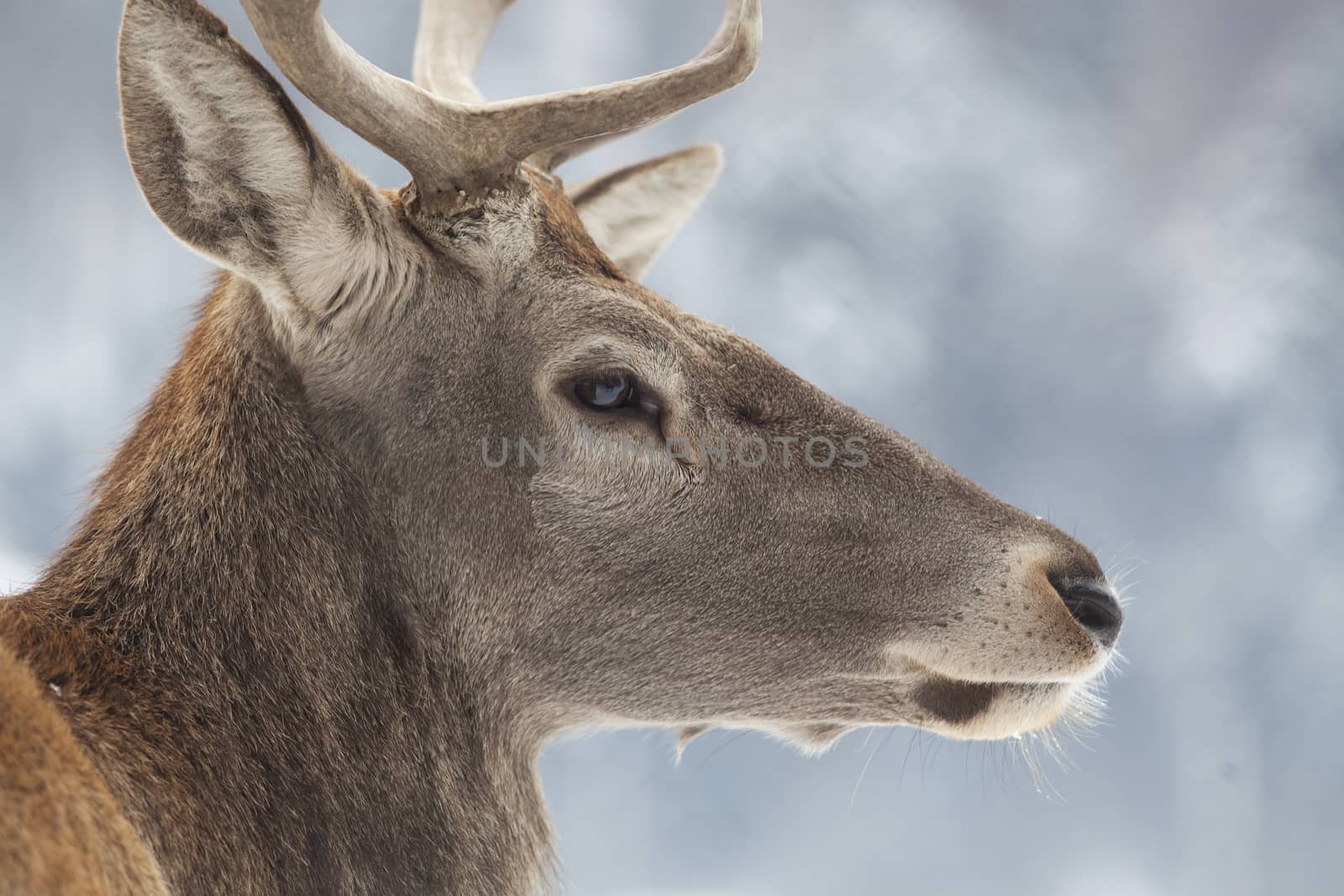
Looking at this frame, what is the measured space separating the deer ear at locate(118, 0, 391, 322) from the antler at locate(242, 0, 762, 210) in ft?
0.58

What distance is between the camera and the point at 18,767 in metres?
2.05

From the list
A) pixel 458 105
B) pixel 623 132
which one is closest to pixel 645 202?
pixel 623 132

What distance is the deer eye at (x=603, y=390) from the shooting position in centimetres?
299

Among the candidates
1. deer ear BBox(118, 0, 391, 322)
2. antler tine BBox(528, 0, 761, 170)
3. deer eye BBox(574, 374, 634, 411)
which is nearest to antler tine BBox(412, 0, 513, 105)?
antler tine BBox(528, 0, 761, 170)

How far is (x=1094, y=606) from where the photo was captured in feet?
9.66

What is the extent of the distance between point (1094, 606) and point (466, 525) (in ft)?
5.39

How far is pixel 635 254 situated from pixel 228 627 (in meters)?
2.49

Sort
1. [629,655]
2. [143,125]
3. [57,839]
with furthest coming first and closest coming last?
[629,655]
[143,125]
[57,839]

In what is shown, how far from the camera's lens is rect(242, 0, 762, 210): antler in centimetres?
280

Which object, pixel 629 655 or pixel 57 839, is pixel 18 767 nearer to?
pixel 57 839

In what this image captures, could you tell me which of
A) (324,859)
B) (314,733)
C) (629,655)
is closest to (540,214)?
(629,655)

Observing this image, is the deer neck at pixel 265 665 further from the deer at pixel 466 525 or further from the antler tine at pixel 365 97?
the antler tine at pixel 365 97

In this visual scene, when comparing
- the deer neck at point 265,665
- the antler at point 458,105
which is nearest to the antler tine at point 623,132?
the antler at point 458,105

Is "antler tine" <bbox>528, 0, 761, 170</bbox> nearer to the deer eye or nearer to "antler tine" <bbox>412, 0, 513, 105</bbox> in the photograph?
"antler tine" <bbox>412, 0, 513, 105</bbox>
